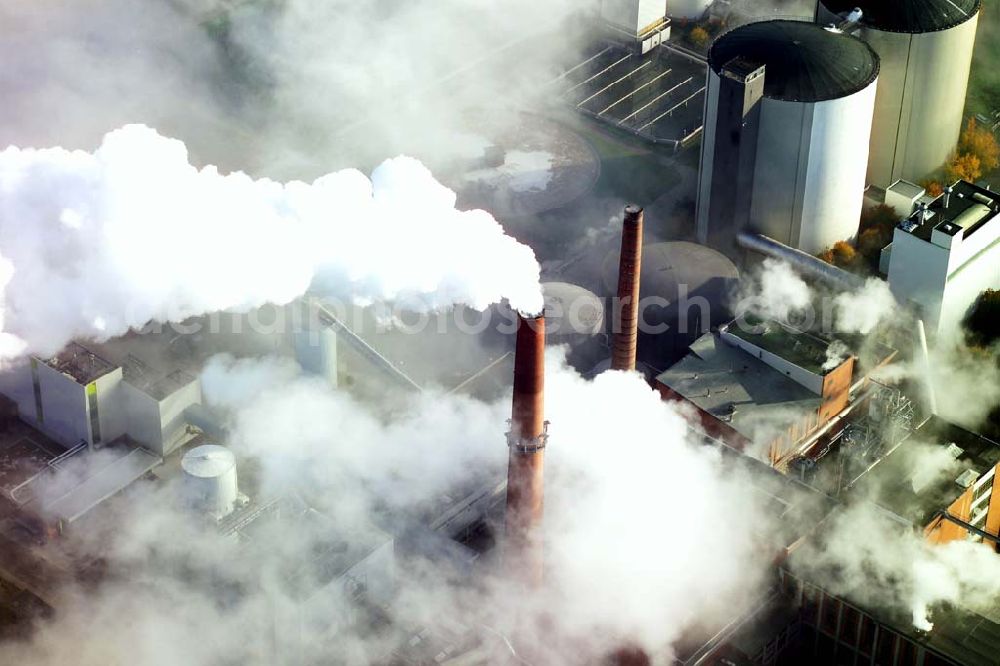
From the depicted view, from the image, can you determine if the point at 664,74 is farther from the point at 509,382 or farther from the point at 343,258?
the point at 343,258

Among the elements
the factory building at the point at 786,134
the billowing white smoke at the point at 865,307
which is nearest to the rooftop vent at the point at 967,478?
the billowing white smoke at the point at 865,307

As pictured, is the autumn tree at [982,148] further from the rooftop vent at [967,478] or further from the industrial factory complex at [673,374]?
the rooftop vent at [967,478]

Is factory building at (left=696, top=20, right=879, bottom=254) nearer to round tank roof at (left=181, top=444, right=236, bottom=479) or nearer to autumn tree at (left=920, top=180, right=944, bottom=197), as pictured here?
autumn tree at (left=920, top=180, right=944, bottom=197)

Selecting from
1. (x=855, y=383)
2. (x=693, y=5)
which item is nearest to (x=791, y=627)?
(x=855, y=383)

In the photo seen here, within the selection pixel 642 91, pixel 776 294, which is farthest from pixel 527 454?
pixel 642 91

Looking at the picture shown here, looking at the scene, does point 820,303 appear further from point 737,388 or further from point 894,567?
point 894,567
